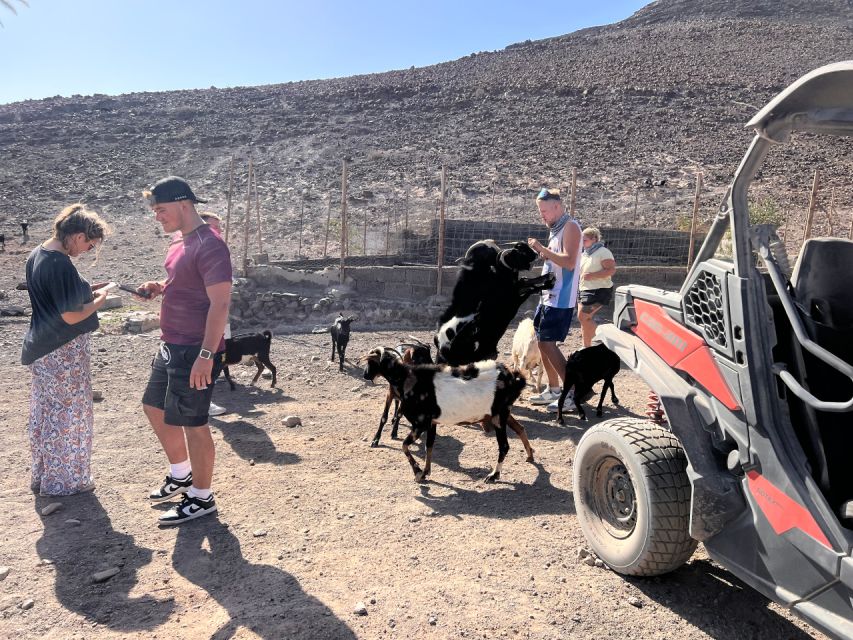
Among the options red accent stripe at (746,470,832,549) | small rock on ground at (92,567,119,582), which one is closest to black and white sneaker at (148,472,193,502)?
small rock on ground at (92,567,119,582)

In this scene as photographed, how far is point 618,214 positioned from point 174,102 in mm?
38519

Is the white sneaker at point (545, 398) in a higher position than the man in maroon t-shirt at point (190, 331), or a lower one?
lower

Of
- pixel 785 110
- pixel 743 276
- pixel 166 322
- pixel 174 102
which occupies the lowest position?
pixel 166 322

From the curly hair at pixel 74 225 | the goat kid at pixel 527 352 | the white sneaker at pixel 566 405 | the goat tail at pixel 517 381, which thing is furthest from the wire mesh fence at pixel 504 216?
the curly hair at pixel 74 225

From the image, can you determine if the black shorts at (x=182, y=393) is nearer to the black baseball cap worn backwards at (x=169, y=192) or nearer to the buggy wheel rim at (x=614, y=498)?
the black baseball cap worn backwards at (x=169, y=192)

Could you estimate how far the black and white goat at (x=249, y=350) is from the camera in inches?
307

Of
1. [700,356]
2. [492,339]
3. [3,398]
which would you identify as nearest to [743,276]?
[700,356]

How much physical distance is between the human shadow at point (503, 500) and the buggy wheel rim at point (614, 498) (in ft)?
2.44

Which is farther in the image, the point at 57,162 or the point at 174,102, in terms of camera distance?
the point at 174,102

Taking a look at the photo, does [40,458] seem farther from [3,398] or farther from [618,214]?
[618,214]

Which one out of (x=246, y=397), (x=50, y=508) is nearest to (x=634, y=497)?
(x=50, y=508)

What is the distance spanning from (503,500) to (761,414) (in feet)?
7.82

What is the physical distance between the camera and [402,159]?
34781 mm

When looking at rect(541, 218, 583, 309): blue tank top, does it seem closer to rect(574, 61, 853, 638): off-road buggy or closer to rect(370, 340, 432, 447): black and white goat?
rect(370, 340, 432, 447): black and white goat
